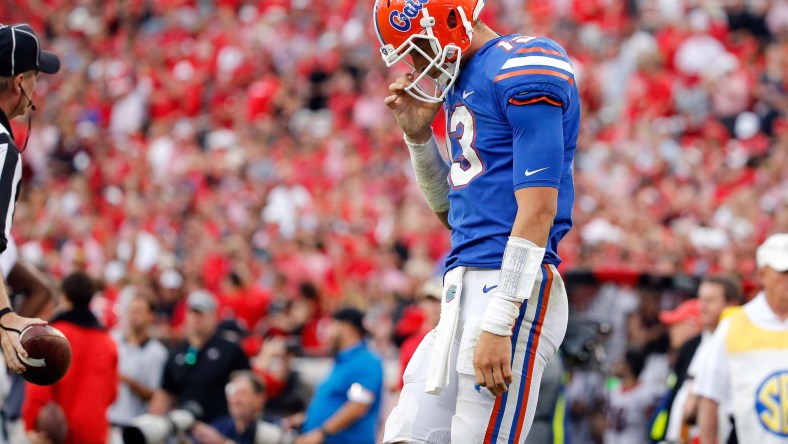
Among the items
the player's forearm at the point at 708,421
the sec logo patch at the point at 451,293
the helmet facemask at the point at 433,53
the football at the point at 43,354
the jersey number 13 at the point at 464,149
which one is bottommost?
the football at the point at 43,354

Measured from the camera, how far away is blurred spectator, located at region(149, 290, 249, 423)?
26.8ft

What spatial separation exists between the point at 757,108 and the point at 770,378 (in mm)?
8588

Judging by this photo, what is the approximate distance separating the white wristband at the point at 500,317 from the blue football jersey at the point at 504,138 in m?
0.21

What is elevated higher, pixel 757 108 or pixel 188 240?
pixel 757 108

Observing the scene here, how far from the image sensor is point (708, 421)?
5.98 m

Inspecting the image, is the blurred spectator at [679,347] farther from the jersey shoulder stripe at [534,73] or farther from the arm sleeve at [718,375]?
the jersey shoulder stripe at [534,73]

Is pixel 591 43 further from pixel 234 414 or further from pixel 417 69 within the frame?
pixel 417 69

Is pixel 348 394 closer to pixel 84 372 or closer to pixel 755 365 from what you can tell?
pixel 84 372

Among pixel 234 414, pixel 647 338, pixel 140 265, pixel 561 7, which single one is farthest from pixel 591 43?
pixel 234 414

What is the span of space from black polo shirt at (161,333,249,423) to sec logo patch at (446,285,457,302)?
4.69 meters

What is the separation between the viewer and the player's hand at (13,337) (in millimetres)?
3867

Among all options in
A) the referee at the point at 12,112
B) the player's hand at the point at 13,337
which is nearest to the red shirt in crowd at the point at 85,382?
the referee at the point at 12,112

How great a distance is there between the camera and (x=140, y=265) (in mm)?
14242

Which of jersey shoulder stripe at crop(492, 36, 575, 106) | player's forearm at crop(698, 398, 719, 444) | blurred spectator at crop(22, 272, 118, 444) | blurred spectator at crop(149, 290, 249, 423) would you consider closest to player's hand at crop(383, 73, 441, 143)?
jersey shoulder stripe at crop(492, 36, 575, 106)
